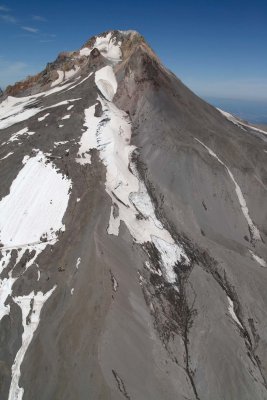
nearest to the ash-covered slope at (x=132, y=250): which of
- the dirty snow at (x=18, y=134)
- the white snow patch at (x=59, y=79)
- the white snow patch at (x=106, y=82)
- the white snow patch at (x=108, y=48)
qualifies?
the dirty snow at (x=18, y=134)

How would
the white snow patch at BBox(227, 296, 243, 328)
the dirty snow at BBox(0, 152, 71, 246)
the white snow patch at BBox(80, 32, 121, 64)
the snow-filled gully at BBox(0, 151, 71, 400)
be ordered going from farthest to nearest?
the white snow patch at BBox(80, 32, 121, 64) < the dirty snow at BBox(0, 152, 71, 246) < the white snow patch at BBox(227, 296, 243, 328) < the snow-filled gully at BBox(0, 151, 71, 400)

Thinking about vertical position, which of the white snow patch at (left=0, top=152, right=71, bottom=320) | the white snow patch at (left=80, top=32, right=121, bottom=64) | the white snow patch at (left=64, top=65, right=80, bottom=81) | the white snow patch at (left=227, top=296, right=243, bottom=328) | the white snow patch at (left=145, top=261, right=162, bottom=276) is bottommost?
the white snow patch at (left=227, top=296, right=243, bottom=328)

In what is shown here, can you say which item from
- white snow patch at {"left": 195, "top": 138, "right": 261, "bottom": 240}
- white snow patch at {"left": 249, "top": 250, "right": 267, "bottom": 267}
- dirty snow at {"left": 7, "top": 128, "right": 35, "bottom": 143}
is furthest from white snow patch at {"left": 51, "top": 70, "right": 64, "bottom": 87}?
white snow patch at {"left": 249, "top": 250, "right": 267, "bottom": 267}

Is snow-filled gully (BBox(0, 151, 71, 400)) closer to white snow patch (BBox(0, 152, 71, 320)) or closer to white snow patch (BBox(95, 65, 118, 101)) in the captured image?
white snow patch (BBox(0, 152, 71, 320))

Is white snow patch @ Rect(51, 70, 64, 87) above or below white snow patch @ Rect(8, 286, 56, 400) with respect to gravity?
above

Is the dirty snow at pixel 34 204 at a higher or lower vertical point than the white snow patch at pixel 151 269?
higher

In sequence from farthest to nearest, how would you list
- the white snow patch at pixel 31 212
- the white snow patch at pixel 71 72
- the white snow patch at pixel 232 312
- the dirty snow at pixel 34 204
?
the white snow patch at pixel 71 72 < the dirty snow at pixel 34 204 < the white snow patch at pixel 31 212 < the white snow patch at pixel 232 312

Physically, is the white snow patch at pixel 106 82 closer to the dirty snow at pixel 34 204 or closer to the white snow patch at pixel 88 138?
the white snow patch at pixel 88 138
